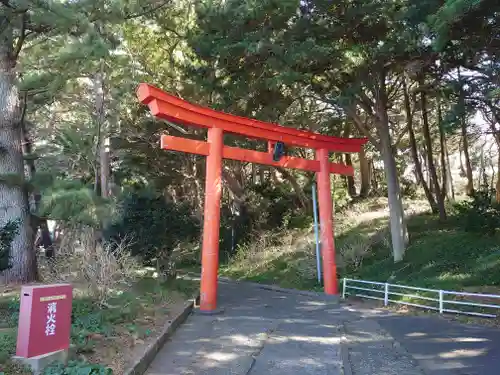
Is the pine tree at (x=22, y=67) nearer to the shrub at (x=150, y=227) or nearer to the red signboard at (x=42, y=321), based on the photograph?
the shrub at (x=150, y=227)

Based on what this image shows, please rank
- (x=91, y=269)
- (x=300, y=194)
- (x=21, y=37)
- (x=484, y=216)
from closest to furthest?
(x=91, y=269) < (x=21, y=37) < (x=484, y=216) < (x=300, y=194)

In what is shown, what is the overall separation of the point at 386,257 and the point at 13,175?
1219 centimetres

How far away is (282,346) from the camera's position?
7516 mm

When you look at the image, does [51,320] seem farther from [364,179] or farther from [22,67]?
[364,179]

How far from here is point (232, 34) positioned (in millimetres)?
12469

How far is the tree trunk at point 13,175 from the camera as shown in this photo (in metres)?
10.5

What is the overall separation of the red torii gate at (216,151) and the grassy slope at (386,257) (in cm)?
241

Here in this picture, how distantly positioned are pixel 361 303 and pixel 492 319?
432 cm

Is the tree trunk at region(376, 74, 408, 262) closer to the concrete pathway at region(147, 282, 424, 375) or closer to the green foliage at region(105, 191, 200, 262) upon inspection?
the concrete pathway at region(147, 282, 424, 375)

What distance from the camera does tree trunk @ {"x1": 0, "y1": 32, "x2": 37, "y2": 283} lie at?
1049cm

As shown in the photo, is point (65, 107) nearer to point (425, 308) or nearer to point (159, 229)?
point (159, 229)

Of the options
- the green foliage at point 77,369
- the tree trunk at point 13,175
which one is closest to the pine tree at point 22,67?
the tree trunk at point 13,175

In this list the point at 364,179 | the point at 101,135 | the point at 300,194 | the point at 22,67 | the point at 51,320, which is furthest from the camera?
the point at 364,179

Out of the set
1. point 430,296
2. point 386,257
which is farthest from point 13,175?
point 386,257
